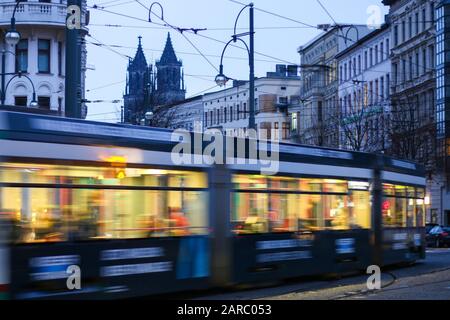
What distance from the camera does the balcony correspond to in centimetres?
4516

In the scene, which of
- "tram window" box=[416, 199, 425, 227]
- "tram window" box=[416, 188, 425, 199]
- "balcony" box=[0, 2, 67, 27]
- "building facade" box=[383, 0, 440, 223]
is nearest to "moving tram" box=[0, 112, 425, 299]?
"tram window" box=[416, 199, 425, 227]

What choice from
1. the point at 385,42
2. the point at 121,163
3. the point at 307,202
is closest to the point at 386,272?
the point at 307,202

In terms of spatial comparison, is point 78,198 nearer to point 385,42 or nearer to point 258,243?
point 258,243

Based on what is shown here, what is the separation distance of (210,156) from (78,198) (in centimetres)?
333

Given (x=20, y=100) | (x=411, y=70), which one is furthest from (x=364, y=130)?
(x=20, y=100)

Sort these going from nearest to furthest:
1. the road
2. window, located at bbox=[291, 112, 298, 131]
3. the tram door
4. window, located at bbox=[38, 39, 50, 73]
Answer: the tram door
the road
window, located at bbox=[38, 39, 50, 73]
window, located at bbox=[291, 112, 298, 131]

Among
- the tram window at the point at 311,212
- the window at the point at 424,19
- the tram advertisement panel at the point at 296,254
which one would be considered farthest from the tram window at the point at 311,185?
the window at the point at 424,19

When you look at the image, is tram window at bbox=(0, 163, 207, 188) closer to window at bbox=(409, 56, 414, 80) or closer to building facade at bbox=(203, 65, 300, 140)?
window at bbox=(409, 56, 414, 80)

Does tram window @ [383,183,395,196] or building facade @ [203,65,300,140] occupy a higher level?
building facade @ [203,65,300,140]

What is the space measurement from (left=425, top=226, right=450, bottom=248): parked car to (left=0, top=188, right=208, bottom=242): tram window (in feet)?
102

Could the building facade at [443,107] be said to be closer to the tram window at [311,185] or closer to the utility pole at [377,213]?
the utility pole at [377,213]

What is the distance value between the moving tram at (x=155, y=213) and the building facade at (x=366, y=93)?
112 ft

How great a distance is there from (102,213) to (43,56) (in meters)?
35.5

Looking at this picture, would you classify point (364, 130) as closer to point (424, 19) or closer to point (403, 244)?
point (424, 19)
